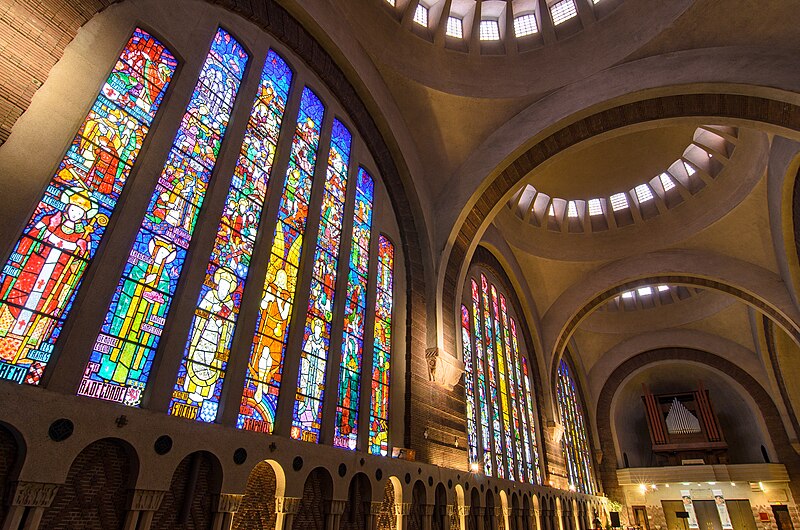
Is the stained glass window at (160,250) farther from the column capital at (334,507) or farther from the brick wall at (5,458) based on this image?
the column capital at (334,507)

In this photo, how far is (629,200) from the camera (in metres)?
15.6

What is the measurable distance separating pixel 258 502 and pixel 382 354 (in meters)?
3.46

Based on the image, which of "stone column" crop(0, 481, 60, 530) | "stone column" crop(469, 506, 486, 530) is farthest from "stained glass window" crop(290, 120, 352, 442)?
"stone column" crop(469, 506, 486, 530)

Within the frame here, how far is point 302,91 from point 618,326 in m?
19.0

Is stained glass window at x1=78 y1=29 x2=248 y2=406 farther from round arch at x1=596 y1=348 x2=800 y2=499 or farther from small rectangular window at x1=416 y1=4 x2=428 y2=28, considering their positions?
round arch at x1=596 y1=348 x2=800 y2=499

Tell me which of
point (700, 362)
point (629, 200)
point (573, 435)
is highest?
point (629, 200)

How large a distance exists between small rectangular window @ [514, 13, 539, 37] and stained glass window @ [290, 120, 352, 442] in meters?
4.89

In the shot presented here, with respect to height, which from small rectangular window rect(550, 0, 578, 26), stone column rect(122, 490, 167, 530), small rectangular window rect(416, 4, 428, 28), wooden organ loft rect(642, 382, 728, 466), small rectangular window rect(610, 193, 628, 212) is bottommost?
stone column rect(122, 490, 167, 530)

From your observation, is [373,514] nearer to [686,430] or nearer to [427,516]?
[427,516]

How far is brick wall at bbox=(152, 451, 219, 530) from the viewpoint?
13.7 feet

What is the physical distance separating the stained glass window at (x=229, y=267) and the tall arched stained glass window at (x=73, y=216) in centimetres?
119

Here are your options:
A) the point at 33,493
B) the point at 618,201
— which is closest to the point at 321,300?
the point at 33,493

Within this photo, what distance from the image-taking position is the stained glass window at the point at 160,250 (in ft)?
13.6

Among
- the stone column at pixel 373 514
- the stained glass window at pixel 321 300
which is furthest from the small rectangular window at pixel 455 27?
the stone column at pixel 373 514
